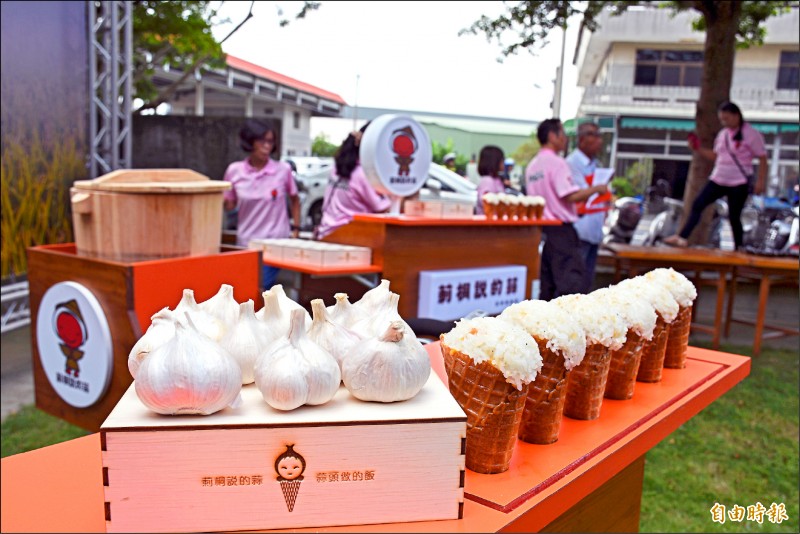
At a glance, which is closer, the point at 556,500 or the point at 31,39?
the point at 556,500

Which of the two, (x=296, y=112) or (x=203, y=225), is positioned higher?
(x=296, y=112)

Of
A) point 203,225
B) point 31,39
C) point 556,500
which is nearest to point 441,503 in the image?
point 556,500

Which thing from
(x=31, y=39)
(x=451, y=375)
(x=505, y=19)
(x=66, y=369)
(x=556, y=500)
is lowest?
(x=66, y=369)

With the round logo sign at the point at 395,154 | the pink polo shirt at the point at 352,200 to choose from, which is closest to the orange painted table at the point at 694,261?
the round logo sign at the point at 395,154

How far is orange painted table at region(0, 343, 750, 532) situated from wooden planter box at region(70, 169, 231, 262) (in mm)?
1691

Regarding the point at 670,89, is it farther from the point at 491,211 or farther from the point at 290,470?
the point at 290,470

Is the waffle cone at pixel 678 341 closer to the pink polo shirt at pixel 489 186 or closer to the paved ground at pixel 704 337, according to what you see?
the paved ground at pixel 704 337

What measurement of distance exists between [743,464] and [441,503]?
3.18 metres

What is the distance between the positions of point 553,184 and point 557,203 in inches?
6.0

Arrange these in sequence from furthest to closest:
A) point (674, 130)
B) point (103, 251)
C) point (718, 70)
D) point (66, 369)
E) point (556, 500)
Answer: point (674, 130) → point (718, 70) → point (66, 369) → point (103, 251) → point (556, 500)

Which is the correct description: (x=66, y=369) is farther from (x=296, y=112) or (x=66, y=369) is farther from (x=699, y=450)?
(x=296, y=112)

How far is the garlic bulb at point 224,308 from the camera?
51.0 inches

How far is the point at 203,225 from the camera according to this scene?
3.28 meters

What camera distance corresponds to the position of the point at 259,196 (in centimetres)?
480
